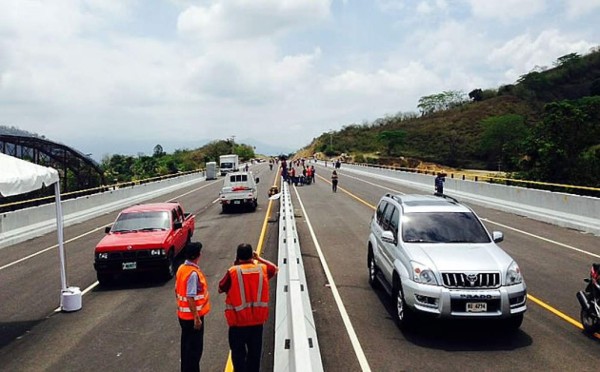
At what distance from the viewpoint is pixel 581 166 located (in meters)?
43.5

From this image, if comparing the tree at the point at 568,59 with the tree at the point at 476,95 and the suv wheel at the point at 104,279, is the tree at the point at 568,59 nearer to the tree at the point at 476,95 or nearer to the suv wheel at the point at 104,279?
the tree at the point at 476,95

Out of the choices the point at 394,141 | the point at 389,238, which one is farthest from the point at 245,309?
the point at 394,141

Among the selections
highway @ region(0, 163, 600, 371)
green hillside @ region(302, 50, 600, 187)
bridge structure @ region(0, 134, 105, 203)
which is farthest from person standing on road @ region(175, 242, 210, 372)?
green hillside @ region(302, 50, 600, 187)

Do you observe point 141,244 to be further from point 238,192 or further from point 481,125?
point 481,125

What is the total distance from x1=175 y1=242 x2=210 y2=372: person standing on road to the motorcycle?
5.95 meters

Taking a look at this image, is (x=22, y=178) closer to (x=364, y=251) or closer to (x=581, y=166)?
(x=364, y=251)

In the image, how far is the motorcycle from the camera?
7.55m

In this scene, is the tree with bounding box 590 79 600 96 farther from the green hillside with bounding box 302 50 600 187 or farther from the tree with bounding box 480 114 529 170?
the tree with bounding box 480 114 529 170

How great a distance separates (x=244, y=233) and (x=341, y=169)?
66.1 m

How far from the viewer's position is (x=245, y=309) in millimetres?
5582

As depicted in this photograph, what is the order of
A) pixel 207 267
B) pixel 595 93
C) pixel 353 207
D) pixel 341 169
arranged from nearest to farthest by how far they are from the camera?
1. pixel 207 267
2. pixel 353 207
3. pixel 341 169
4. pixel 595 93

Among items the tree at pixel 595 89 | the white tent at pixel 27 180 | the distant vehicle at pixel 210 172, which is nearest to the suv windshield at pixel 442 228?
the white tent at pixel 27 180

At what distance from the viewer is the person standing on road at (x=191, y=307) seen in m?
5.84

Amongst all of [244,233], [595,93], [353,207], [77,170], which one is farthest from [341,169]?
[595,93]
